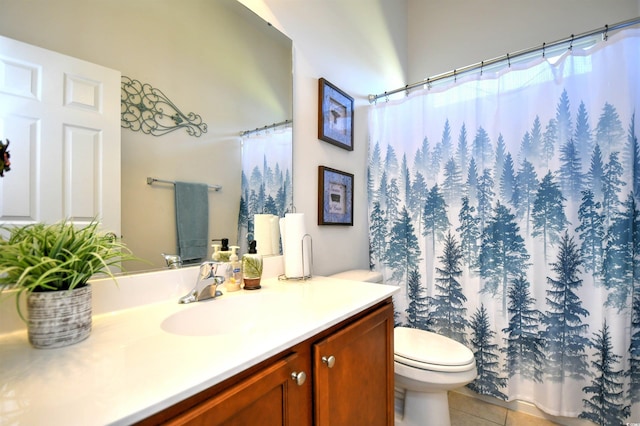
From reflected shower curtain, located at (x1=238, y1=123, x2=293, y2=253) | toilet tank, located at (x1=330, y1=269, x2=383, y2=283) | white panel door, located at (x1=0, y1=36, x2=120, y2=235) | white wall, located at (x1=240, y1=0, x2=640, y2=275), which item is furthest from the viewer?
toilet tank, located at (x1=330, y1=269, x2=383, y2=283)

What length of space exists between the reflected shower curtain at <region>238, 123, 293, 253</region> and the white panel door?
1.51 ft

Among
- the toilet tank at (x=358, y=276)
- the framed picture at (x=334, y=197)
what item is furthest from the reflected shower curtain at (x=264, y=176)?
the toilet tank at (x=358, y=276)

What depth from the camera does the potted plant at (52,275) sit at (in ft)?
1.83

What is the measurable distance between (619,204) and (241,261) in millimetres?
1759

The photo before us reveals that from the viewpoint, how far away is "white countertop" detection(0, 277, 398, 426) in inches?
15.4

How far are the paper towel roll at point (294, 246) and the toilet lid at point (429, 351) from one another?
2.11 feet

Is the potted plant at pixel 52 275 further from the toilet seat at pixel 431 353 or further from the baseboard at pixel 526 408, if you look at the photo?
the baseboard at pixel 526 408

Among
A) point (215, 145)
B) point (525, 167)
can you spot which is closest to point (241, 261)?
point (215, 145)

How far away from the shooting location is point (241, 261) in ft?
3.55

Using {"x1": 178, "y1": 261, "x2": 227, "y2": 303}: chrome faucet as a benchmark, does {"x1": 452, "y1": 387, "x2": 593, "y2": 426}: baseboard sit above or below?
below

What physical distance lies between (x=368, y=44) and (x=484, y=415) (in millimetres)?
2449

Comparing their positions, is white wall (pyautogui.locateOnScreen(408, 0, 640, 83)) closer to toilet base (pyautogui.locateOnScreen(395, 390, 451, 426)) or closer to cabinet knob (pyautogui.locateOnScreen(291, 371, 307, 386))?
toilet base (pyautogui.locateOnScreen(395, 390, 451, 426))

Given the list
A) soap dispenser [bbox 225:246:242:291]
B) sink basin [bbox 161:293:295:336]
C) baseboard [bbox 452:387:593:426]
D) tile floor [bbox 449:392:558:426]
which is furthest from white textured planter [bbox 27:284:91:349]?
baseboard [bbox 452:387:593:426]

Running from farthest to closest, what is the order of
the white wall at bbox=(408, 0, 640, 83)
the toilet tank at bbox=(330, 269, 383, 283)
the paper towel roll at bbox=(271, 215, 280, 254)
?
the white wall at bbox=(408, 0, 640, 83), the toilet tank at bbox=(330, 269, 383, 283), the paper towel roll at bbox=(271, 215, 280, 254)
